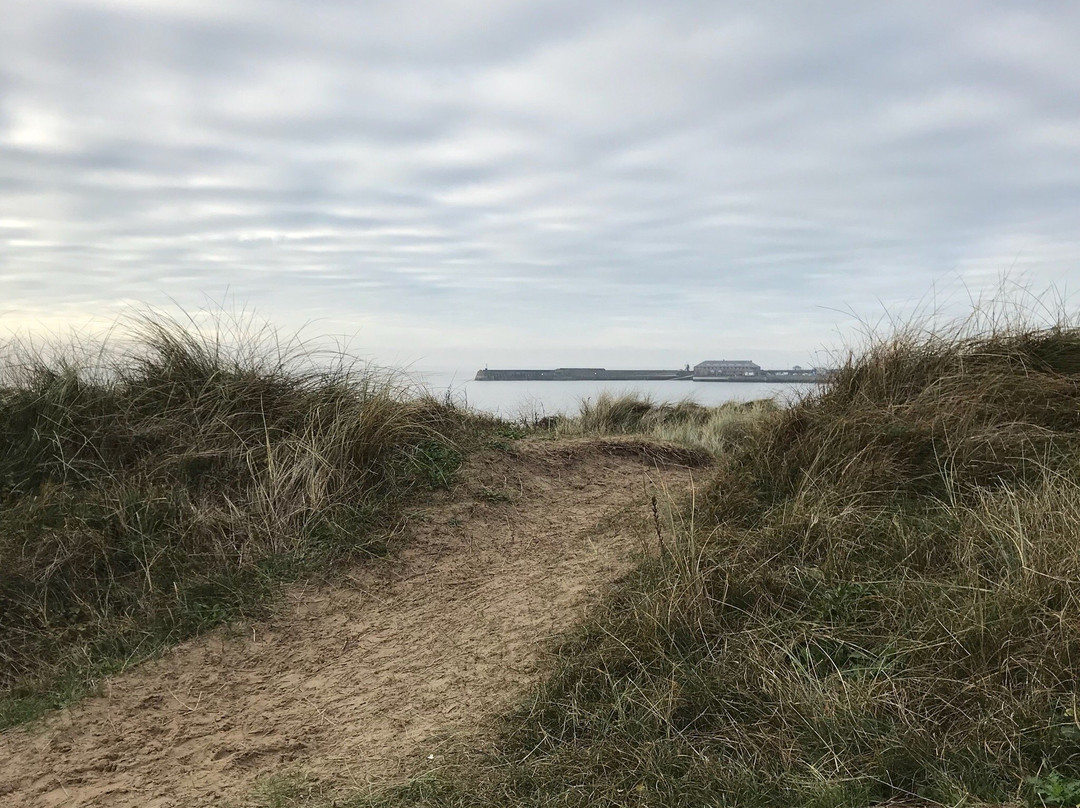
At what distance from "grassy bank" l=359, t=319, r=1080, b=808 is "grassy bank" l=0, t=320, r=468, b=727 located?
2.44m

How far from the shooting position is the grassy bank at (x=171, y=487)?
15.7ft

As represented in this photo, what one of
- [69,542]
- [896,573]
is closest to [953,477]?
[896,573]

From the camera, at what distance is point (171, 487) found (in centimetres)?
575

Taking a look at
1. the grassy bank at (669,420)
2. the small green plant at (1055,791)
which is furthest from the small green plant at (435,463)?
the small green plant at (1055,791)

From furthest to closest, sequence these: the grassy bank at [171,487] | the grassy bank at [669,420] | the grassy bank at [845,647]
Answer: the grassy bank at [669,420] < the grassy bank at [171,487] < the grassy bank at [845,647]

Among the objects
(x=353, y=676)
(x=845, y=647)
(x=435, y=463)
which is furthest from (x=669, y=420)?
(x=845, y=647)

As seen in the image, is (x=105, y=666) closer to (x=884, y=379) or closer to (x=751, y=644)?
(x=751, y=644)

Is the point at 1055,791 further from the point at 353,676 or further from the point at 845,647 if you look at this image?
the point at 353,676

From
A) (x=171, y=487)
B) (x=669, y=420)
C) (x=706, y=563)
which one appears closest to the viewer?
(x=706, y=563)

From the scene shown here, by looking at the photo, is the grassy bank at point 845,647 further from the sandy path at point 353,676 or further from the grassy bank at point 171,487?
the grassy bank at point 171,487

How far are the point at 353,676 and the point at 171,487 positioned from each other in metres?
2.49

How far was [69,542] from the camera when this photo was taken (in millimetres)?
5184

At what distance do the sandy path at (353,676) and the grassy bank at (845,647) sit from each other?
19.5 inches

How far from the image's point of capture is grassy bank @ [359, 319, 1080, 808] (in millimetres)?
2730
